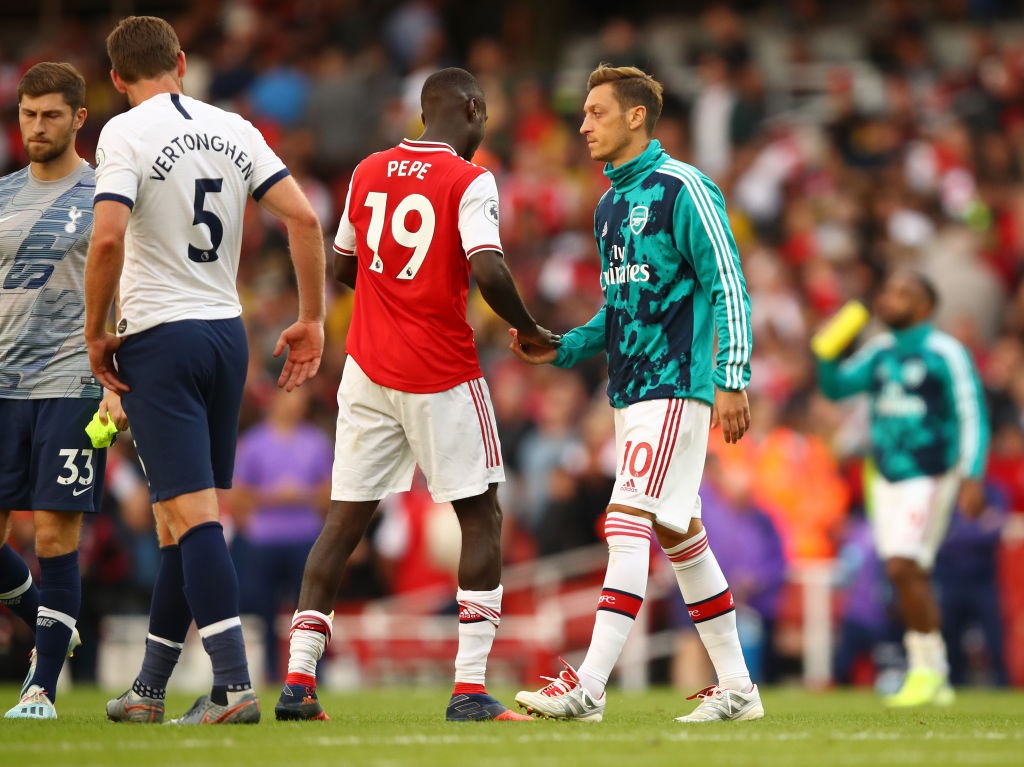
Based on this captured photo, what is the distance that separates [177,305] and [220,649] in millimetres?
1395

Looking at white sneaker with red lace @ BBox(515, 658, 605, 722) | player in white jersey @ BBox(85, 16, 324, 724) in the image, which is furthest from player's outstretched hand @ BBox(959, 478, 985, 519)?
player in white jersey @ BBox(85, 16, 324, 724)

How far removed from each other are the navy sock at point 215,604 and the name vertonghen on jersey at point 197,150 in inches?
57.2

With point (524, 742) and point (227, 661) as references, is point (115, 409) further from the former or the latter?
point (524, 742)

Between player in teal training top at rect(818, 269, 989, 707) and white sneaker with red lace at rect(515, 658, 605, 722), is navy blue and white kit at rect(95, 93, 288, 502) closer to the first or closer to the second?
white sneaker with red lace at rect(515, 658, 605, 722)

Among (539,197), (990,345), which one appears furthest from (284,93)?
(990,345)

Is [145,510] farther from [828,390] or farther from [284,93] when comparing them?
[284,93]

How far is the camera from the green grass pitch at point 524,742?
222 inches

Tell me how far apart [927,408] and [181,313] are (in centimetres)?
574

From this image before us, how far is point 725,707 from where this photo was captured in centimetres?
732

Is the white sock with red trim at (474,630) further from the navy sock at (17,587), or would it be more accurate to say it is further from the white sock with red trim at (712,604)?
the navy sock at (17,587)

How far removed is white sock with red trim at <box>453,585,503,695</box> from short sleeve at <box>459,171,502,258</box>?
4.70ft

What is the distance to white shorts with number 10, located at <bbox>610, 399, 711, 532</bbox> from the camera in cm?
706

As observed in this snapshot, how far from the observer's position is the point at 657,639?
1412cm

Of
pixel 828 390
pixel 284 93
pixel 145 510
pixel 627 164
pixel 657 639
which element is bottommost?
pixel 657 639
